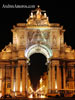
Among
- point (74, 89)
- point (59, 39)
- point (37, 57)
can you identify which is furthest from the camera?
point (37, 57)

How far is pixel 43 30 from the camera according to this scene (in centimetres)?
5572

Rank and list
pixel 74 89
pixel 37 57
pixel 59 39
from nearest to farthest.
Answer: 1. pixel 74 89
2. pixel 59 39
3. pixel 37 57

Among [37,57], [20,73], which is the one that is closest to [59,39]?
[20,73]

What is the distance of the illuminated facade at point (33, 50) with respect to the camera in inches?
2105

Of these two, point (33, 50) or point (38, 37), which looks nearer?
point (38, 37)

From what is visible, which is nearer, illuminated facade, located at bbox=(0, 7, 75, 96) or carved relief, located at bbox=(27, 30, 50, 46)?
illuminated facade, located at bbox=(0, 7, 75, 96)

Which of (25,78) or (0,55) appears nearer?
(25,78)

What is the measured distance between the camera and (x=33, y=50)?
5728 cm

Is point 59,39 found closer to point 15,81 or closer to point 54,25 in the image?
point 54,25

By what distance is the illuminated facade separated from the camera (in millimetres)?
53469

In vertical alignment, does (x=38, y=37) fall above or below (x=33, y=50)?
above

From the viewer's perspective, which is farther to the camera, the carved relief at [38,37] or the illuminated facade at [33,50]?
the carved relief at [38,37]

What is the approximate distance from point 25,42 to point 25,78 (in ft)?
23.5

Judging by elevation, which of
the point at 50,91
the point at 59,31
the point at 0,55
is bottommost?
the point at 50,91
